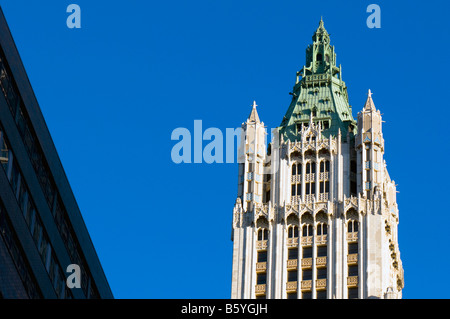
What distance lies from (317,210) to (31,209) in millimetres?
68071

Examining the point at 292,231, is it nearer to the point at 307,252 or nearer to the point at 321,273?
the point at 307,252

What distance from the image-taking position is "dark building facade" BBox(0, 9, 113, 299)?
50.9 meters

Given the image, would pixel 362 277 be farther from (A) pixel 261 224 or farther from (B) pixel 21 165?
(B) pixel 21 165

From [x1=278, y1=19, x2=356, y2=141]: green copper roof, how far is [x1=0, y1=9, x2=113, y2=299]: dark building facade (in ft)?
230

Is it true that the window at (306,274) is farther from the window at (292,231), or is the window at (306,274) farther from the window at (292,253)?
the window at (292,231)

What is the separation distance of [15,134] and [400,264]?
8031cm

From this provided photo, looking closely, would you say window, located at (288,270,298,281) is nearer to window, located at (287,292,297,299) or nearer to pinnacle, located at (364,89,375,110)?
window, located at (287,292,297,299)

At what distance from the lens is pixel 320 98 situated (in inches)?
5236

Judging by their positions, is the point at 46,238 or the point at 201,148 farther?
the point at 201,148

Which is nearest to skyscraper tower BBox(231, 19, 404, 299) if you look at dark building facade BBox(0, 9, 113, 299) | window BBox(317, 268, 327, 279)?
window BBox(317, 268, 327, 279)

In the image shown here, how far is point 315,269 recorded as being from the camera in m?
117

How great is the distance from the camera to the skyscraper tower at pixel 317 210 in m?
117
